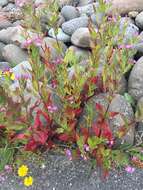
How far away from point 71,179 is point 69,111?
1.42 ft

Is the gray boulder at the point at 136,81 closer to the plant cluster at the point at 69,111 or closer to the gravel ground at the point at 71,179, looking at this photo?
the plant cluster at the point at 69,111

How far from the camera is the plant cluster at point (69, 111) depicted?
9.18 feet

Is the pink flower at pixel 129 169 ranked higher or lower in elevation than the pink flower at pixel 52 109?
lower

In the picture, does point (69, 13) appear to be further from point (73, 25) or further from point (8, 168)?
point (8, 168)

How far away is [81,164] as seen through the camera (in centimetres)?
298

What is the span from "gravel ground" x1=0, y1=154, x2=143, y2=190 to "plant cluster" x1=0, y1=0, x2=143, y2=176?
0.06 meters

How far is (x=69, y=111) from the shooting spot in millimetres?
2887

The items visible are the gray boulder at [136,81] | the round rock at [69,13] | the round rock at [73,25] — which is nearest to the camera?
the gray boulder at [136,81]

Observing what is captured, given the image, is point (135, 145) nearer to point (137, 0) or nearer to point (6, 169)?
point (6, 169)

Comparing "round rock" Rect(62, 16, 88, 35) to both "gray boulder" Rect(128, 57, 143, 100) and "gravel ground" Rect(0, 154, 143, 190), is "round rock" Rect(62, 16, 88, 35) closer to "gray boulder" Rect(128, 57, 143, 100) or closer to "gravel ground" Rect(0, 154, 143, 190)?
"gray boulder" Rect(128, 57, 143, 100)

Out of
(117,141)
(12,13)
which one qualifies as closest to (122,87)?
(117,141)

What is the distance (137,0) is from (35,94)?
2055mm

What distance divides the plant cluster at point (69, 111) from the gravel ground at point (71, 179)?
0.06 metres

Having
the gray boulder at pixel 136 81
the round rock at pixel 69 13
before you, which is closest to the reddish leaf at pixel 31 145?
the gray boulder at pixel 136 81
